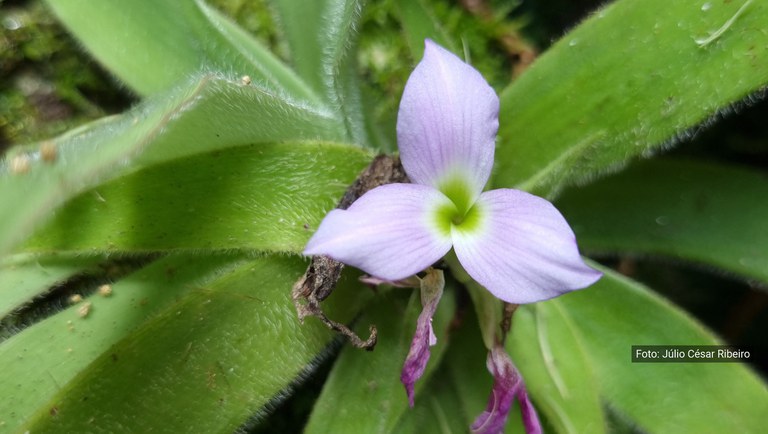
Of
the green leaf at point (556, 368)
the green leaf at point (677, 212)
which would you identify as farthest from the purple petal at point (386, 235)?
the green leaf at point (677, 212)

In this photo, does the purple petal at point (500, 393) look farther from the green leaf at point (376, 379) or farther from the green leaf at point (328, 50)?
the green leaf at point (328, 50)

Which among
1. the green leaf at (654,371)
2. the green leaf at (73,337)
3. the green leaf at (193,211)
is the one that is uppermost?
the green leaf at (193,211)

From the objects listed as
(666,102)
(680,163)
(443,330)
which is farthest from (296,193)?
(680,163)

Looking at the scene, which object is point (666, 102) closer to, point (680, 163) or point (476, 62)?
point (680, 163)

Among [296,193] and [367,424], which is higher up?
[296,193]

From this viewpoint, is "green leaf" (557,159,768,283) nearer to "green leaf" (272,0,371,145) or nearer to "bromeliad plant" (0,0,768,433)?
"bromeliad plant" (0,0,768,433)

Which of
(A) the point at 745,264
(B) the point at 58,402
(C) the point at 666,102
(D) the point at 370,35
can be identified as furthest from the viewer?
(D) the point at 370,35

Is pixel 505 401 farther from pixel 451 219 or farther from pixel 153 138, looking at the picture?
pixel 153 138
